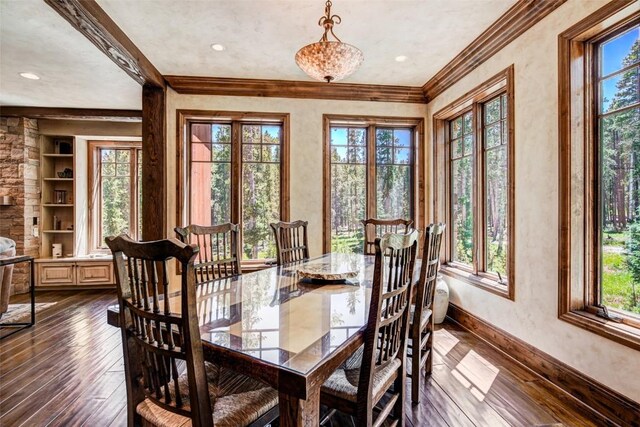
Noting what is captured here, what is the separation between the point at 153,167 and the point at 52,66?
1475 mm

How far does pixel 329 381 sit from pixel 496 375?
174 cm

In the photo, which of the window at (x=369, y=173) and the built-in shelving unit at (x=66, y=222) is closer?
the window at (x=369, y=173)

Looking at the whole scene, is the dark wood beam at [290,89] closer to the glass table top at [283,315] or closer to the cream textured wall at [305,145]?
the cream textured wall at [305,145]

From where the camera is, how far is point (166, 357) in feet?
3.98

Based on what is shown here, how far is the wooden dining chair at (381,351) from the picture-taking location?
1.33m

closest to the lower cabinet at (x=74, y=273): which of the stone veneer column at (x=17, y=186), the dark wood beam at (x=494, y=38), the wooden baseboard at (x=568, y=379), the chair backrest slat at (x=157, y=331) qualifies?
the stone veneer column at (x=17, y=186)

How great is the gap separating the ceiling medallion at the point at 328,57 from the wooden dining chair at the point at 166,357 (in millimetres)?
1770

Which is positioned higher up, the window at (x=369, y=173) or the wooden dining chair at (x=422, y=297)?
the window at (x=369, y=173)

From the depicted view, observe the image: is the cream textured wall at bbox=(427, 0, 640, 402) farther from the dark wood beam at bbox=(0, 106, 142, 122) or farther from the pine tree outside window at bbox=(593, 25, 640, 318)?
the dark wood beam at bbox=(0, 106, 142, 122)

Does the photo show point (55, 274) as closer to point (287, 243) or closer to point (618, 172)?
point (287, 243)

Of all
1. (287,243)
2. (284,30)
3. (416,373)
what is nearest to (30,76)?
(284,30)

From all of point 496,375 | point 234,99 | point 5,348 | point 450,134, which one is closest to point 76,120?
point 234,99

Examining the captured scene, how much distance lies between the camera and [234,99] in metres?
4.16

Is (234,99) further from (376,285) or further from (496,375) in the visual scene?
(496,375)
